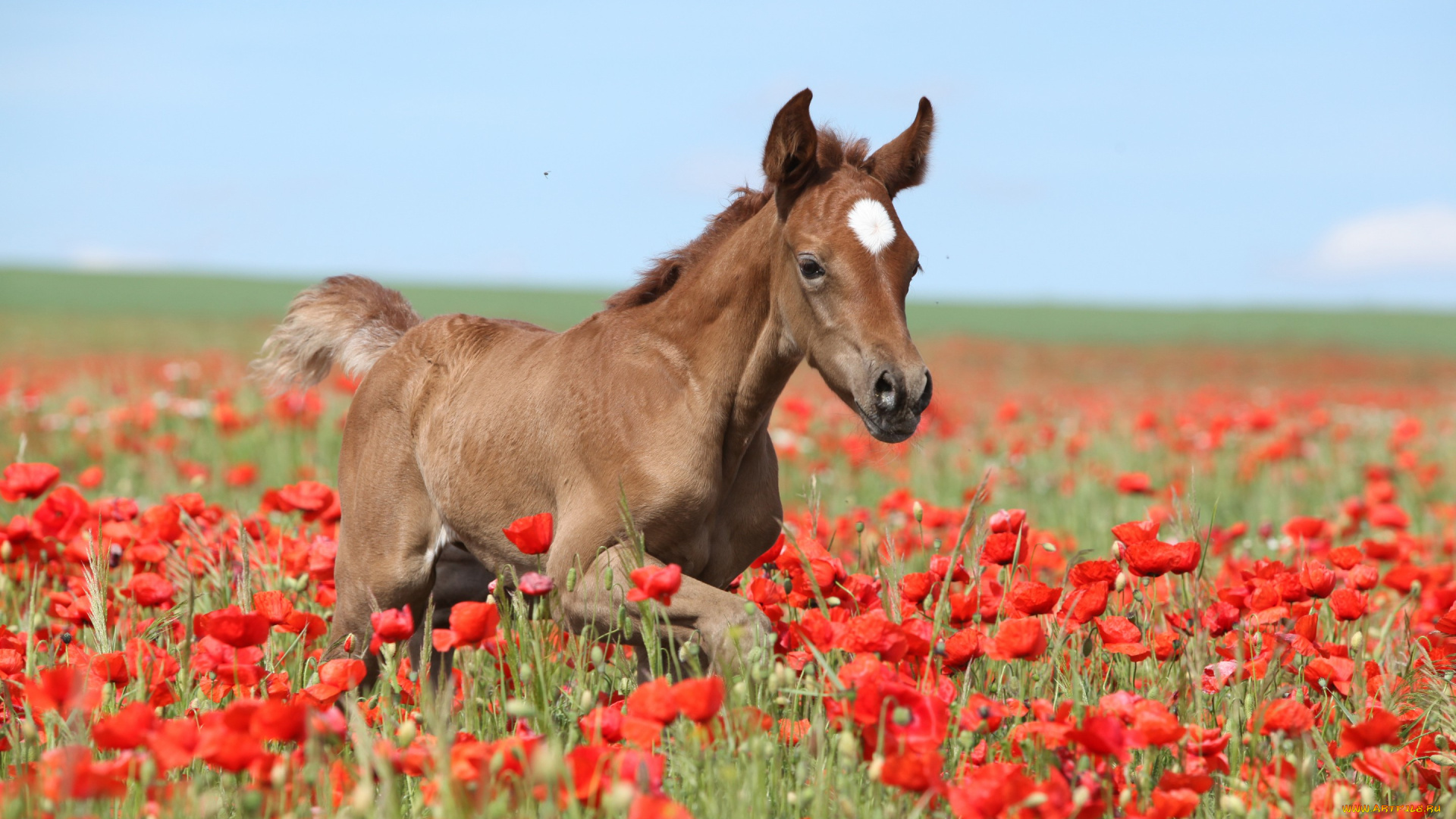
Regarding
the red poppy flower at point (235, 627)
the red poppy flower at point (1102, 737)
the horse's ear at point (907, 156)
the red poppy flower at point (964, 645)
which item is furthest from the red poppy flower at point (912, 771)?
the horse's ear at point (907, 156)

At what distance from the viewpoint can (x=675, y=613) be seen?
294 cm

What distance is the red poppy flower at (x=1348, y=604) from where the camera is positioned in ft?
9.70

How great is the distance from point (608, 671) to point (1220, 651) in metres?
1.79

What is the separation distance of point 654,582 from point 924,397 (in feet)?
3.30

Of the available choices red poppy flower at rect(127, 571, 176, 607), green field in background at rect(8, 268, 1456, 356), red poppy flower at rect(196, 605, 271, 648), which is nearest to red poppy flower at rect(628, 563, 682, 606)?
red poppy flower at rect(196, 605, 271, 648)

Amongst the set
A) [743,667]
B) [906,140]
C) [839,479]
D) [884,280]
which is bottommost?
[839,479]

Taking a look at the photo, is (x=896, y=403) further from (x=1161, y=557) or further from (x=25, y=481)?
(x=25, y=481)

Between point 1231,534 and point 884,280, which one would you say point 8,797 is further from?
point 1231,534

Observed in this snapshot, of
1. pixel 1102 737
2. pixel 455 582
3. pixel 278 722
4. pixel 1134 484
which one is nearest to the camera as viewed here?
pixel 278 722

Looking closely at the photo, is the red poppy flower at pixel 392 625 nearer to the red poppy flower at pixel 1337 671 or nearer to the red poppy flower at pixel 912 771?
the red poppy flower at pixel 912 771

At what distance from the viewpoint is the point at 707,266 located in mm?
3594

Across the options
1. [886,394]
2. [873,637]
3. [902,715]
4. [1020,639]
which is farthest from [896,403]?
[902,715]

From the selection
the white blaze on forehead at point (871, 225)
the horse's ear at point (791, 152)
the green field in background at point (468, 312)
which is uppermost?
the horse's ear at point (791, 152)

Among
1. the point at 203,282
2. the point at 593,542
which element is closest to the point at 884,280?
the point at 593,542
